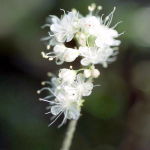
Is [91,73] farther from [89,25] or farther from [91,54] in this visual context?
[89,25]

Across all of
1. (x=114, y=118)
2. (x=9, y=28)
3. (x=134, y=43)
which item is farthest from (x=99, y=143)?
(x=9, y=28)

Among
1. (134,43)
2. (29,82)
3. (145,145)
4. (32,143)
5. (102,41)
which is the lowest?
(102,41)

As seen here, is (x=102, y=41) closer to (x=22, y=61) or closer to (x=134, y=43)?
(x=134, y=43)

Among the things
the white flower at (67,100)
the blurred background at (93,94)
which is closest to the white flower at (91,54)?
the white flower at (67,100)

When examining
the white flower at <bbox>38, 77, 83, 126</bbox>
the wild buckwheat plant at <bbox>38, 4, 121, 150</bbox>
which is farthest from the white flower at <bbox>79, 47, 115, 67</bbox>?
the white flower at <bbox>38, 77, 83, 126</bbox>

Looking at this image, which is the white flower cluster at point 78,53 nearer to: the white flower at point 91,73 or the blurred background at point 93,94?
the white flower at point 91,73
